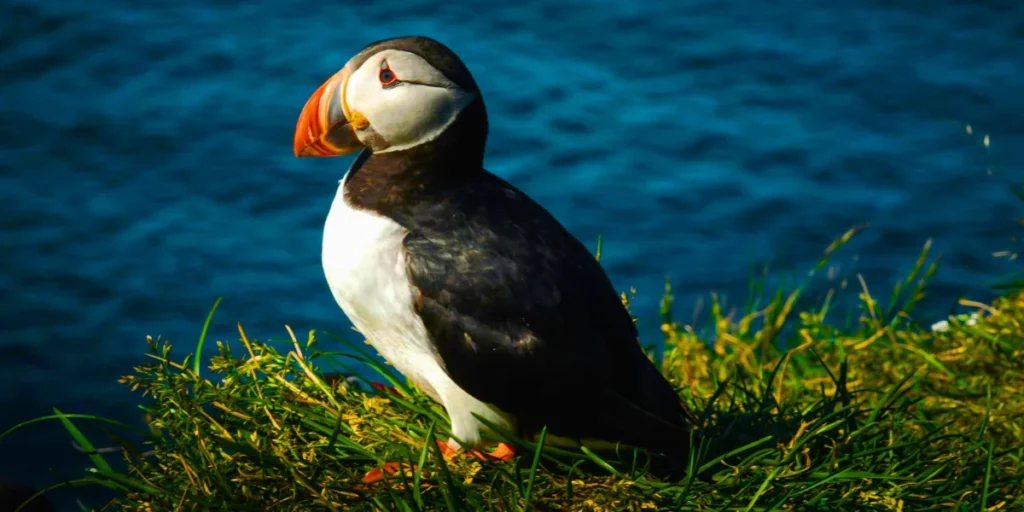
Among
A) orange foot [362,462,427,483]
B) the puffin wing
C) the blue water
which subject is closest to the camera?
the puffin wing

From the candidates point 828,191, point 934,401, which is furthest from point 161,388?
point 828,191

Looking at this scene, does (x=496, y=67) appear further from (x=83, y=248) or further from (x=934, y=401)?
(x=934, y=401)

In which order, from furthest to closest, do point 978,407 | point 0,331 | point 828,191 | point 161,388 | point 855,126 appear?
point 855,126 → point 828,191 → point 0,331 → point 978,407 → point 161,388

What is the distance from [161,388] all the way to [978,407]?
110 inches

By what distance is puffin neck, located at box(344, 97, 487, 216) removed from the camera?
304 cm

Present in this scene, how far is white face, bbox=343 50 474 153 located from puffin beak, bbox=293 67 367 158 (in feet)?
0.13

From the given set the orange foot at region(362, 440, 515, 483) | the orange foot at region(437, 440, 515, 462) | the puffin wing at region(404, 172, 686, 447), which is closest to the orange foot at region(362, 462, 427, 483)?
the orange foot at region(362, 440, 515, 483)

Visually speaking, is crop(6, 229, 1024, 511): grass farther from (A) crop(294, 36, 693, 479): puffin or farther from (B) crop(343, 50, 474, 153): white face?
(B) crop(343, 50, 474, 153): white face

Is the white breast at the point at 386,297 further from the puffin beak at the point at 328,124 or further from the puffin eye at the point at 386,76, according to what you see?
the puffin eye at the point at 386,76

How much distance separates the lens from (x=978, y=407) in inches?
167

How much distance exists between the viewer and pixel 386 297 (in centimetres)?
301

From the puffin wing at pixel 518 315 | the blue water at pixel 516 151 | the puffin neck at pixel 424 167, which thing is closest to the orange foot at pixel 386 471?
the puffin wing at pixel 518 315

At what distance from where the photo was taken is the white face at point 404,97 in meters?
2.98

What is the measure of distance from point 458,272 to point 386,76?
0.52 metres
